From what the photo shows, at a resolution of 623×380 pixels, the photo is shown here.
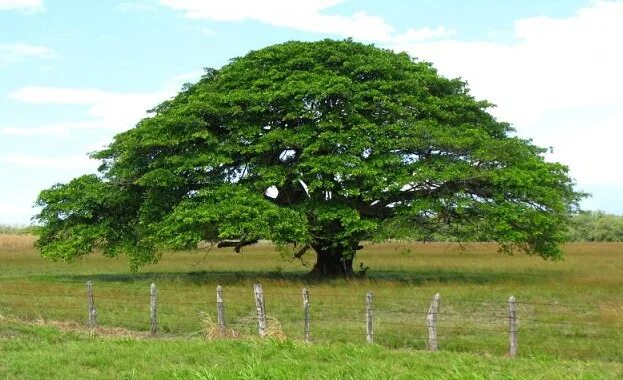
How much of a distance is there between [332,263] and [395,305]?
12256 millimetres

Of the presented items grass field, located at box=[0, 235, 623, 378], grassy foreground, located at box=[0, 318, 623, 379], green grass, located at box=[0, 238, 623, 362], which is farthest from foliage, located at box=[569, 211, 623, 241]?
grassy foreground, located at box=[0, 318, 623, 379]

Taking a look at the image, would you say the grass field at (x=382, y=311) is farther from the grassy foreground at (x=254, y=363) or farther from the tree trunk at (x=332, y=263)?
the tree trunk at (x=332, y=263)

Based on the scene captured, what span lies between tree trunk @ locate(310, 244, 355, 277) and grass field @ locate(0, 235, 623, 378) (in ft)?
6.08

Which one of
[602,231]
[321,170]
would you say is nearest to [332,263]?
[321,170]

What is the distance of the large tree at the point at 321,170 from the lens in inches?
1183

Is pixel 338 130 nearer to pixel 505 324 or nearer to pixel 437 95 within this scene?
pixel 437 95

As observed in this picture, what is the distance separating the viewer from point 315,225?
31625 mm

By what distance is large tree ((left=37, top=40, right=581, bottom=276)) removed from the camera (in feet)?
98.6

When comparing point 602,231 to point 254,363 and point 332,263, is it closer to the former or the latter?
point 332,263

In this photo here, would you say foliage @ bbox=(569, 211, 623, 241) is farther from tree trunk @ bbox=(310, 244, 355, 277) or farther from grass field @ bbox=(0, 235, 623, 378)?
tree trunk @ bbox=(310, 244, 355, 277)

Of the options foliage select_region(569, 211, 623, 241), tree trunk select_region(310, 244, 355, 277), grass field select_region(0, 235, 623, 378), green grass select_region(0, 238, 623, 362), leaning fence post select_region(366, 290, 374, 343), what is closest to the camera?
grass field select_region(0, 235, 623, 378)

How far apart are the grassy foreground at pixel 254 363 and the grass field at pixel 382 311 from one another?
9cm

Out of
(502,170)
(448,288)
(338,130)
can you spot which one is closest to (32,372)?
(448,288)

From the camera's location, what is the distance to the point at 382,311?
21.2 meters
